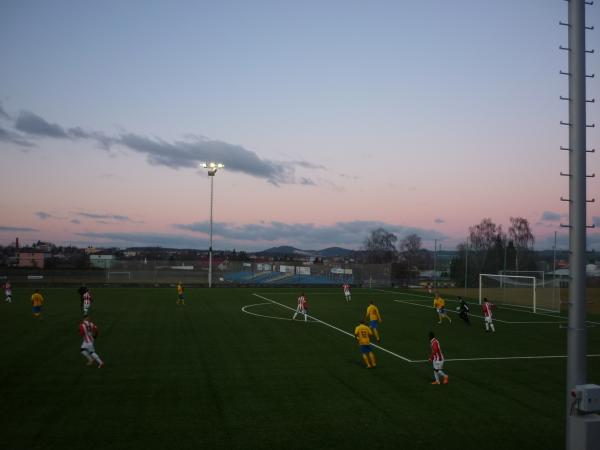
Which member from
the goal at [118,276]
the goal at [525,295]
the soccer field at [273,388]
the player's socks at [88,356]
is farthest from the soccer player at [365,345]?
the goal at [118,276]

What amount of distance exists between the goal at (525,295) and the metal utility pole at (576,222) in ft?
111

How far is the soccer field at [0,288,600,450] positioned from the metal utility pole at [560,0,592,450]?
4.51 m

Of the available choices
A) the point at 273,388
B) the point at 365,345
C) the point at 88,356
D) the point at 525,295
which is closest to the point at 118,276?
the point at 525,295

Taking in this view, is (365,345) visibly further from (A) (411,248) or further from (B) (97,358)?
(A) (411,248)

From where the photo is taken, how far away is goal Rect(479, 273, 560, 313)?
3912 cm

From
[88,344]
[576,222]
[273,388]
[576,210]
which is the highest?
[576,210]

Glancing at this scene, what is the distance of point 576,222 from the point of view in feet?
20.9

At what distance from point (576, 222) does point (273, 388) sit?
1040 cm

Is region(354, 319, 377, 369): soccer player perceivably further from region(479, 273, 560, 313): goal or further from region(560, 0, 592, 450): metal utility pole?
region(479, 273, 560, 313): goal

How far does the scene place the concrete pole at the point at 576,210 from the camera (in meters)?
6.29

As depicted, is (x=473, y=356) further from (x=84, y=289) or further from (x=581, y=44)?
(x=84, y=289)

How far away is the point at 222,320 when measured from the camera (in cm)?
→ 2942

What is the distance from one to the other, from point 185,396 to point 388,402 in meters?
5.52

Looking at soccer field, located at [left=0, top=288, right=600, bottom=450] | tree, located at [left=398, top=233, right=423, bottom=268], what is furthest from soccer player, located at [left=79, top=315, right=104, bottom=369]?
tree, located at [left=398, top=233, right=423, bottom=268]
